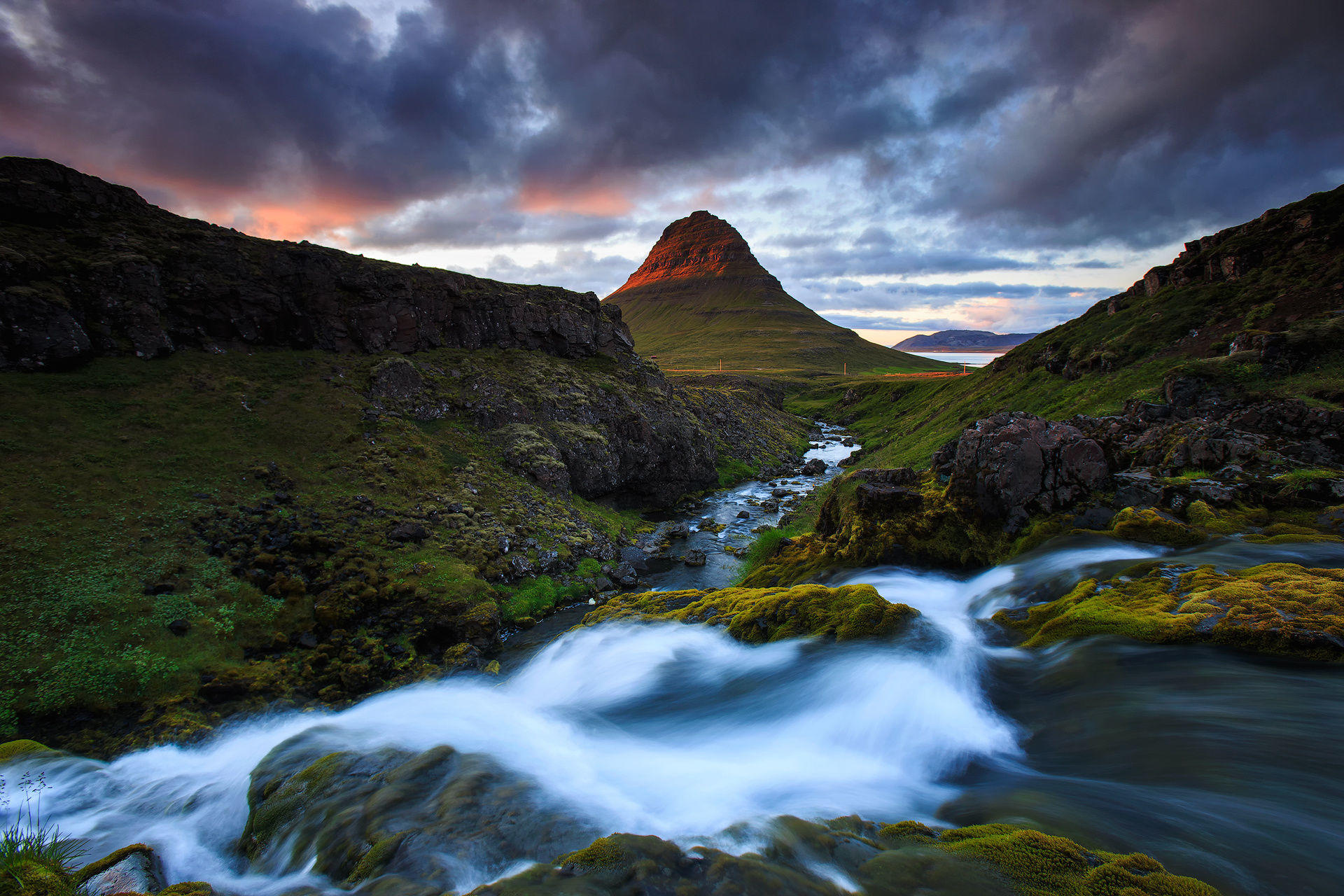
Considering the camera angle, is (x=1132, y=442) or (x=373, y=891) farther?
(x=1132, y=442)

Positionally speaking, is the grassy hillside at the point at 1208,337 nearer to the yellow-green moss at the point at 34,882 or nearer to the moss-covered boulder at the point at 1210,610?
the moss-covered boulder at the point at 1210,610

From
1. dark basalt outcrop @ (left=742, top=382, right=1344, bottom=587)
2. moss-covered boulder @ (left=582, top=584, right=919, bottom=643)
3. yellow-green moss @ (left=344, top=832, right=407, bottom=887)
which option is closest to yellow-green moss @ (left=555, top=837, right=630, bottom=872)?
yellow-green moss @ (left=344, top=832, right=407, bottom=887)

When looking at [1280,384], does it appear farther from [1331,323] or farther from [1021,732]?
[1021,732]

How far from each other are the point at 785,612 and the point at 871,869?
1074 cm

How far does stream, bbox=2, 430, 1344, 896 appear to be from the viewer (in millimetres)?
7691

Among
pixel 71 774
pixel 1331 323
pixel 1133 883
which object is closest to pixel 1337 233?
pixel 1331 323

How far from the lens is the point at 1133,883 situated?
18.5 feet

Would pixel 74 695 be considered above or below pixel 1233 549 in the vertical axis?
below

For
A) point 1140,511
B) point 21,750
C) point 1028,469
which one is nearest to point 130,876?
point 21,750

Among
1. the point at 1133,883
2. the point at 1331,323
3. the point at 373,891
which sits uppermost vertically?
the point at 1331,323

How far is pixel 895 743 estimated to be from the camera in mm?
11352

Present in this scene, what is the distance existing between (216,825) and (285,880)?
378 cm

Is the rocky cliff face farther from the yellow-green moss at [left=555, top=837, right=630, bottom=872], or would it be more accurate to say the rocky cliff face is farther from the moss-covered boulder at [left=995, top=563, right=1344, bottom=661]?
the moss-covered boulder at [left=995, top=563, right=1344, bottom=661]

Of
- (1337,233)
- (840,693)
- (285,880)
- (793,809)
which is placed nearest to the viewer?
(285,880)
